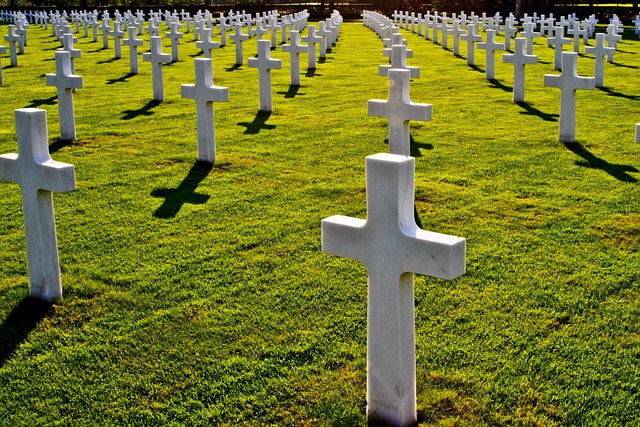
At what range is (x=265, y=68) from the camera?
11.3 meters

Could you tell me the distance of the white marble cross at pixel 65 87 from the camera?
938 centimetres

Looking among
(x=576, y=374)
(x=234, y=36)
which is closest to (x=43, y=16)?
(x=234, y=36)

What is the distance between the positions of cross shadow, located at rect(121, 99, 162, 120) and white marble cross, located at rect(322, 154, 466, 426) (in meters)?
8.55

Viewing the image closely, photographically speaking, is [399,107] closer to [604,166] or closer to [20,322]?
[604,166]

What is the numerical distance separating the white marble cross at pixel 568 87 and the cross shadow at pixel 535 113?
5.38ft

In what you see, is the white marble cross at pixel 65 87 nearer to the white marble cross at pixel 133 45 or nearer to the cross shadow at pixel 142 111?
the cross shadow at pixel 142 111

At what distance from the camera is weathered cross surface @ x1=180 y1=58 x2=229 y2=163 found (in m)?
8.20

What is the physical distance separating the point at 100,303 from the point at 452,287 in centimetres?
206

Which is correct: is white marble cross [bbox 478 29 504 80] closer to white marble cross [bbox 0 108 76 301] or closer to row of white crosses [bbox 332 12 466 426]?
white marble cross [bbox 0 108 76 301]

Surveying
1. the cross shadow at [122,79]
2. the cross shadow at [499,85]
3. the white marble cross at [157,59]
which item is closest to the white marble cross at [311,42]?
the cross shadow at [122,79]

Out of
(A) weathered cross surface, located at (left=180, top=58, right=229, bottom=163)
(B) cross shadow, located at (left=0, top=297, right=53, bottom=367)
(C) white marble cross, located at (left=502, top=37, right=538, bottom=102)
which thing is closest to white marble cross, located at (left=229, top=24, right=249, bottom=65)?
(C) white marble cross, located at (left=502, top=37, right=538, bottom=102)

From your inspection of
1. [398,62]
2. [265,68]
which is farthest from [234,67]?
[398,62]

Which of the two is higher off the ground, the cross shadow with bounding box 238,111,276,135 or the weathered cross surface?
the weathered cross surface

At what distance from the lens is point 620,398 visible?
3645 mm
